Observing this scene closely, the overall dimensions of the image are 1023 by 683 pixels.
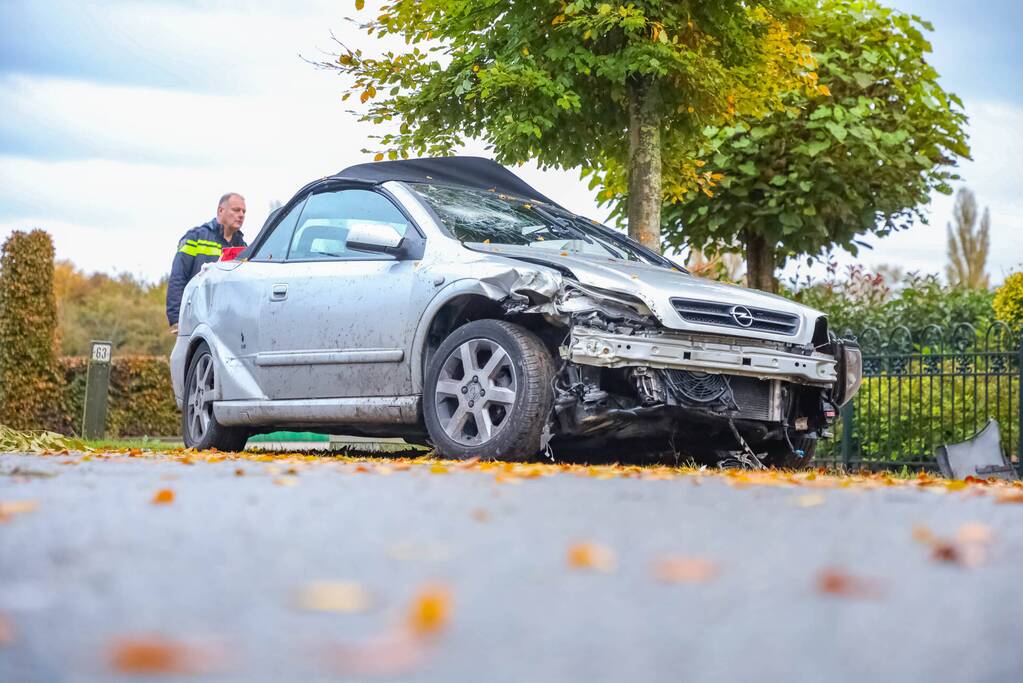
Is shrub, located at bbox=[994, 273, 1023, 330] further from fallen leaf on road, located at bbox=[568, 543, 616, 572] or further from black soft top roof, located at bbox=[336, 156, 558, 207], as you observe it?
fallen leaf on road, located at bbox=[568, 543, 616, 572]

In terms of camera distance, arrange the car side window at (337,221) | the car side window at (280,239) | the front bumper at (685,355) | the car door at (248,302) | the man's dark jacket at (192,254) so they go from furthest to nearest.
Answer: the man's dark jacket at (192,254) → the car side window at (280,239) → the car door at (248,302) → the car side window at (337,221) → the front bumper at (685,355)

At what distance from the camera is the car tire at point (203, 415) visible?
8594 millimetres

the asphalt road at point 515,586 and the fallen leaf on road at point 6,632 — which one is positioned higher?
the asphalt road at point 515,586

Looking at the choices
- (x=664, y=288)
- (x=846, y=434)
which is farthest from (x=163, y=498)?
(x=846, y=434)

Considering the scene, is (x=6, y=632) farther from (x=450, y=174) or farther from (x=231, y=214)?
(x=231, y=214)

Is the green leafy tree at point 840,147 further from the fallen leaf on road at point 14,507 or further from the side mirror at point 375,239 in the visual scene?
the fallen leaf on road at point 14,507

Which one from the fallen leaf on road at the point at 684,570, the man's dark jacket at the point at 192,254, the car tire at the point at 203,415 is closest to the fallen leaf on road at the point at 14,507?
the fallen leaf on road at the point at 684,570

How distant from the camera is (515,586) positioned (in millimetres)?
2578

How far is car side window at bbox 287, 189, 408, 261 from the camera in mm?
7641

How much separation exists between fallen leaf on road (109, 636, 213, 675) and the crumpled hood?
433 cm

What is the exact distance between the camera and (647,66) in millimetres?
11031

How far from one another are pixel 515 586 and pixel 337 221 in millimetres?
5680

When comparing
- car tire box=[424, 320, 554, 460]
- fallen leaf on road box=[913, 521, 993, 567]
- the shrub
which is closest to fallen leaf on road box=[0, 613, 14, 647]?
fallen leaf on road box=[913, 521, 993, 567]

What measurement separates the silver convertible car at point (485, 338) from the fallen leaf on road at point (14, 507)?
2.74 m
